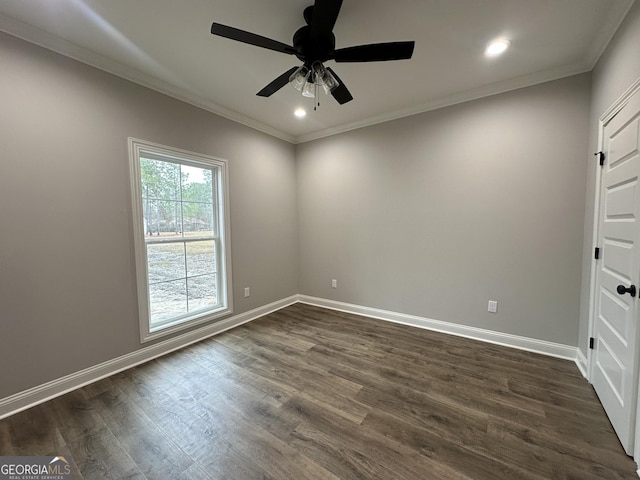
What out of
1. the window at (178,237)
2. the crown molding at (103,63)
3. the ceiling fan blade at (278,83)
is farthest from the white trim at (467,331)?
the crown molding at (103,63)

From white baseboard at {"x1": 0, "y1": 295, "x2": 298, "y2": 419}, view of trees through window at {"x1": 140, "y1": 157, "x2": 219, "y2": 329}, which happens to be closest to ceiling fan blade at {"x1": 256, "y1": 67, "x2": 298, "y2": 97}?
view of trees through window at {"x1": 140, "y1": 157, "x2": 219, "y2": 329}

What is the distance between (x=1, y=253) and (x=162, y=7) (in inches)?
80.0

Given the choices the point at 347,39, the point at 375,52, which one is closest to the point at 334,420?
the point at 375,52

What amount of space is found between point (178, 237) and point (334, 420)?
2.40m

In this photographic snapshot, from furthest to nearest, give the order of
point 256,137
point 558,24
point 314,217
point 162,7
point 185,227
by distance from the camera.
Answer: point 314,217
point 256,137
point 185,227
point 558,24
point 162,7

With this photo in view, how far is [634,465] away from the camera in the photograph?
1.40m

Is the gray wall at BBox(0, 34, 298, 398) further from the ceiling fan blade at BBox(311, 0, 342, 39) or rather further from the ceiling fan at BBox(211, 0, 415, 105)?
the ceiling fan blade at BBox(311, 0, 342, 39)

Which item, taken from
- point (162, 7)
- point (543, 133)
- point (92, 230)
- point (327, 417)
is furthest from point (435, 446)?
point (162, 7)

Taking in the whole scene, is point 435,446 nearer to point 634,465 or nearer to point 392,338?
point 634,465

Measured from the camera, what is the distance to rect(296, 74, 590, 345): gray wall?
245cm

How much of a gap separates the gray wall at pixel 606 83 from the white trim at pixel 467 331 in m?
0.20

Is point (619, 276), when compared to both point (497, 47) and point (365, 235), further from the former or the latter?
point (365, 235)

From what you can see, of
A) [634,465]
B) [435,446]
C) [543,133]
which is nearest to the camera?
[634,465]

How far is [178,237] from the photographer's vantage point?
2891 millimetres
